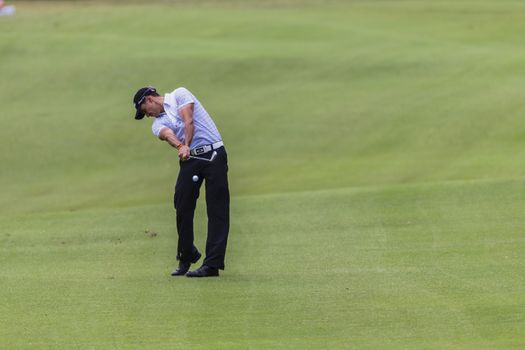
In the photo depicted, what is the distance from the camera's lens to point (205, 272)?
36.6ft

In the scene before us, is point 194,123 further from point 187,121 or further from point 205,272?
point 205,272

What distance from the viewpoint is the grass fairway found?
9305 mm

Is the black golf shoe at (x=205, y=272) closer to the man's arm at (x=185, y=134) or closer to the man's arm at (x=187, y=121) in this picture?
the man's arm at (x=185, y=134)

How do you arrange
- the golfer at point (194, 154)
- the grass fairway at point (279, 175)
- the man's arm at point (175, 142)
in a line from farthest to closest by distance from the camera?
the golfer at point (194, 154)
the man's arm at point (175, 142)
the grass fairway at point (279, 175)

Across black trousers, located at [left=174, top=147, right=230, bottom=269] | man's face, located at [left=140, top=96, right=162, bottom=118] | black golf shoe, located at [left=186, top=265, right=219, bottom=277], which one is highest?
man's face, located at [left=140, top=96, right=162, bottom=118]

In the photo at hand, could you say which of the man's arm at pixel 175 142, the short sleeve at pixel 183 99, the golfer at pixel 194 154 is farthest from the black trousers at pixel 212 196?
the short sleeve at pixel 183 99

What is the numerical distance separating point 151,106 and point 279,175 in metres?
8.35

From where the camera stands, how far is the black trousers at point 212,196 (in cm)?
1108

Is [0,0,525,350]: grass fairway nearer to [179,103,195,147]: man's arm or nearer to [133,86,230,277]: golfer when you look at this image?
[133,86,230,277]: golfer

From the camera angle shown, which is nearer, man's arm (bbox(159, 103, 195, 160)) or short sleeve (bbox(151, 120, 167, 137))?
man's arm (bbox(159, 103, 195, 160))

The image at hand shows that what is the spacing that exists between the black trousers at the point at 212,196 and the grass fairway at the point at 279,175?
14.9 inches

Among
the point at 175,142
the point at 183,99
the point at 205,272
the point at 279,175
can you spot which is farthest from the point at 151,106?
the point at 279,175

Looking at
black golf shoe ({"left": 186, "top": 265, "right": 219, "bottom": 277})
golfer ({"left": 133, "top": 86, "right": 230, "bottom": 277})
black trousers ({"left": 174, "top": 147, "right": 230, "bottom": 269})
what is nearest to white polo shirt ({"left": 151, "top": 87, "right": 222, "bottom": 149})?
golfer ({"left": 133, "top": 86, "right": 230, "bottom": 277})

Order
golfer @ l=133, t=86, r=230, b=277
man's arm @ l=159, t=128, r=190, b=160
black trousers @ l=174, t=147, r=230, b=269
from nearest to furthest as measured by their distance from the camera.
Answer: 1. man's arm @ l=159, t=128, r=190, b=160
2. golfer @ l=133, t=86, r=230, b=277
3. black trousers @ l=174, t=147, r=230, b=269
